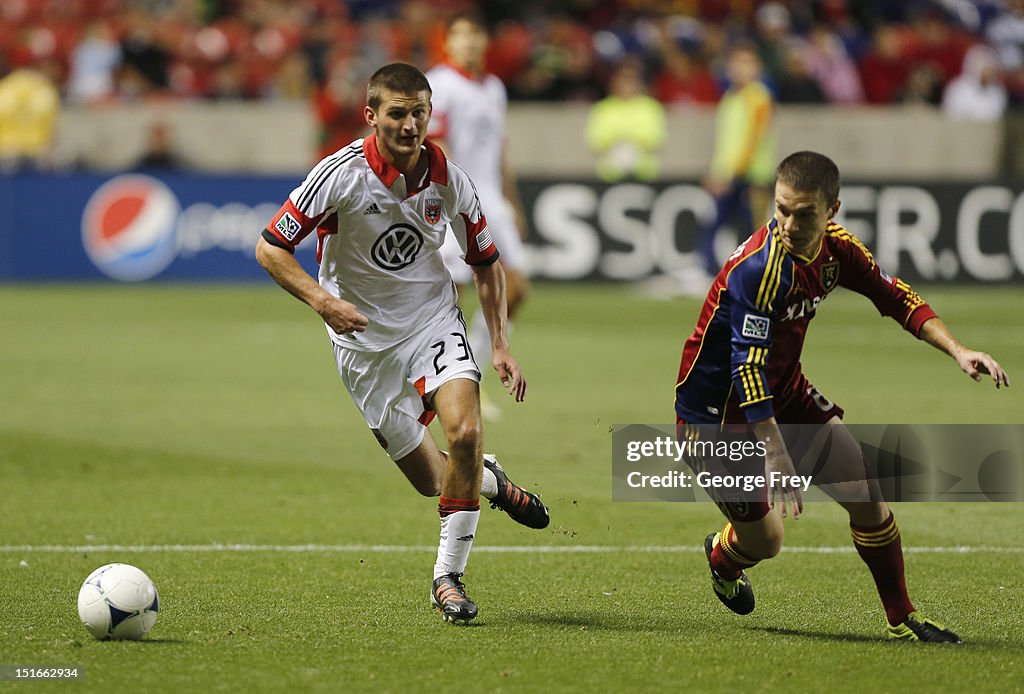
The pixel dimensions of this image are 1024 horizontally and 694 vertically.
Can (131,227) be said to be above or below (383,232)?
below

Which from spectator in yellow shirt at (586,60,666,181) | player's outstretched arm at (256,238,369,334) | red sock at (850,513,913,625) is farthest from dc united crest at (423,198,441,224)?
spectator in yellow shirt at (586,60,666,181)

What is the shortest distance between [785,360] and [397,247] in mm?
1536

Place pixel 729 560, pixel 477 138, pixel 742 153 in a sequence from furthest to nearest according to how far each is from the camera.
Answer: pixel 742 153 → pixel 477 138 → pixel 729 560

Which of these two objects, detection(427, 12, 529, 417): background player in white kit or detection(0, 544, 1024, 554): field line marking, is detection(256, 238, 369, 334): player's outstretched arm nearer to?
detection(0, 544, 1024, 554): field line marking

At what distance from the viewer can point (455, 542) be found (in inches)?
231

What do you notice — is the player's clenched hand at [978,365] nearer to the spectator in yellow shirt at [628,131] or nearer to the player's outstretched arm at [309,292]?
the player's outstretched arm at [309,292]

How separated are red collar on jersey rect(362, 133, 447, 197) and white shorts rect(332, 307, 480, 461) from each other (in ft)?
1.78

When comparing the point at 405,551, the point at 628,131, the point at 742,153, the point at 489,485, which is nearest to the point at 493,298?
the point at 489,485

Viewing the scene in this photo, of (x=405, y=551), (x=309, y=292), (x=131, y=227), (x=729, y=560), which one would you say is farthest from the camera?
(x=131, y=227)

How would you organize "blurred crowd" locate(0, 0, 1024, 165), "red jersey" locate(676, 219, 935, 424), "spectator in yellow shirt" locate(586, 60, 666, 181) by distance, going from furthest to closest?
A: "blurred crowd" locate(0, 0, 1024, 165) → "spectator in yellow shirt" locate(586, 60, 666, 181) → "red jersey" locate(676, 219, 935, 424)

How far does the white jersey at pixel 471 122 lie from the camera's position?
36.4 feet

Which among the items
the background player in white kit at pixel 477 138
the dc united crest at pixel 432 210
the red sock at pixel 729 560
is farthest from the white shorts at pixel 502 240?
the red sock at pixel 729 560

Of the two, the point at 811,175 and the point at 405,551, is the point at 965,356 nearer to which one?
the point at 811,175

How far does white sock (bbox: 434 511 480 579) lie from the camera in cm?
585
